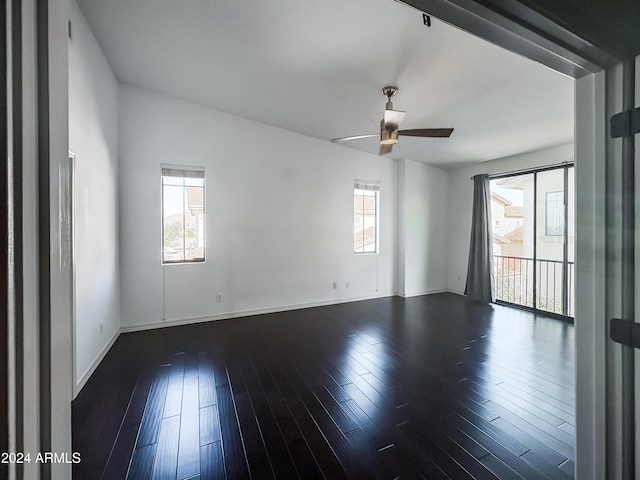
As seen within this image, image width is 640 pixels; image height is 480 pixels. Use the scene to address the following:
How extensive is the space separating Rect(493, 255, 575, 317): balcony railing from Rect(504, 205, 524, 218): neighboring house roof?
0.78 metres

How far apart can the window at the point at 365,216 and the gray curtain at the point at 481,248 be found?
1.82m

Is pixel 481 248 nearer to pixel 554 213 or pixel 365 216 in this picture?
pixel 554 213

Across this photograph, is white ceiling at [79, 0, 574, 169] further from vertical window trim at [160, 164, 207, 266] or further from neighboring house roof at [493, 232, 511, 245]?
neighboring house roof at [493, 232, 511, 245]

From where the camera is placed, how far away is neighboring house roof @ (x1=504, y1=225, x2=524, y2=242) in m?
4.90

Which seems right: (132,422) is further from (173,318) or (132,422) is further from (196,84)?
(196,84)

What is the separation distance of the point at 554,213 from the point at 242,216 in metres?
4.84

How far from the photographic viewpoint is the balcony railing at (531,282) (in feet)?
14.2

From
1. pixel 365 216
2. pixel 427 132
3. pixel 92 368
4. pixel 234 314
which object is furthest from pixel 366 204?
pixel 92 368

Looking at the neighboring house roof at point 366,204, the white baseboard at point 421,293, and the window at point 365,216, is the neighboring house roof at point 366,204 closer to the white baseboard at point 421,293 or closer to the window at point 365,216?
the window at point 365,216

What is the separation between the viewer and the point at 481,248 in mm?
5164

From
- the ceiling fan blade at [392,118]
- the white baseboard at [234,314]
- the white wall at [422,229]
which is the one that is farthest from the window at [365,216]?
the ceiling fan blade at [392,118]

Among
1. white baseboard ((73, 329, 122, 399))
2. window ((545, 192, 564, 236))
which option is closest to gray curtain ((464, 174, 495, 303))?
window ((545, 192, 564, 236))

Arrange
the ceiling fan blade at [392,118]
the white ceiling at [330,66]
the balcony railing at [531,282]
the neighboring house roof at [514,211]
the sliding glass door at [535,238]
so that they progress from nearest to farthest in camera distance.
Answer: the white ceiling at [330,66] < the ceiling fan blade at [392,118] < the sliding glass door at [535,238] < the balcony railing at [531,282] < the neighboring house roof at [514,211]

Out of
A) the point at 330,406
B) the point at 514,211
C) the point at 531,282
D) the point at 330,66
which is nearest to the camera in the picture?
the point at 330,406
